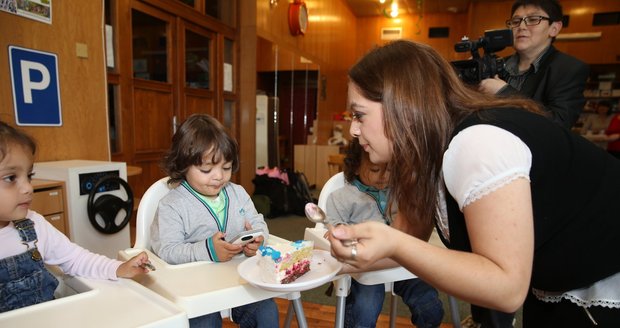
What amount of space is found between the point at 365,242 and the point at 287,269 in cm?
33

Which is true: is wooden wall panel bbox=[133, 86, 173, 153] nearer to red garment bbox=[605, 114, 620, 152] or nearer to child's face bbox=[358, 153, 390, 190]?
child's face bbox=[358, 153, 390, 190]

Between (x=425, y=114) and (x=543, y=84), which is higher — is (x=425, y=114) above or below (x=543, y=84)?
below

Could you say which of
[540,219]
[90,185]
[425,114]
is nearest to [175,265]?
[425,114]

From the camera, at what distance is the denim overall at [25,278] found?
935mm

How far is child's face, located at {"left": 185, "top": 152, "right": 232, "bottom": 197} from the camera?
50.1 inches

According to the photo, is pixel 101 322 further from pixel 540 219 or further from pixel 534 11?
pixel 534 11

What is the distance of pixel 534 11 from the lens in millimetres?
1718

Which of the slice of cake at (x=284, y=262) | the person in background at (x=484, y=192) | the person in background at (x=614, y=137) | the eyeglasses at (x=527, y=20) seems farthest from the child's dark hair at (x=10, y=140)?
the person in background at (x=614, y=137)

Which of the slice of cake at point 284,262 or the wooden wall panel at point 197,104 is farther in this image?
the wooden wall panel at point 197,104

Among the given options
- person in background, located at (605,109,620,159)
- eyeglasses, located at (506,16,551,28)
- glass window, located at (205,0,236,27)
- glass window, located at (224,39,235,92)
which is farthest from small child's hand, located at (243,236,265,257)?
person in background, located at (605,109,620,159)

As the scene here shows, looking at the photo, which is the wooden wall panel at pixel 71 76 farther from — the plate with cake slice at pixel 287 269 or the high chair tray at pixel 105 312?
the plate with cake slice at pixel 287 269

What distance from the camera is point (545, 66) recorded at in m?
1.70

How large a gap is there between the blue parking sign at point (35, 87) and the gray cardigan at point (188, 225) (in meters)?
1.50

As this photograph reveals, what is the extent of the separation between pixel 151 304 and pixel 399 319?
1.51 metres
